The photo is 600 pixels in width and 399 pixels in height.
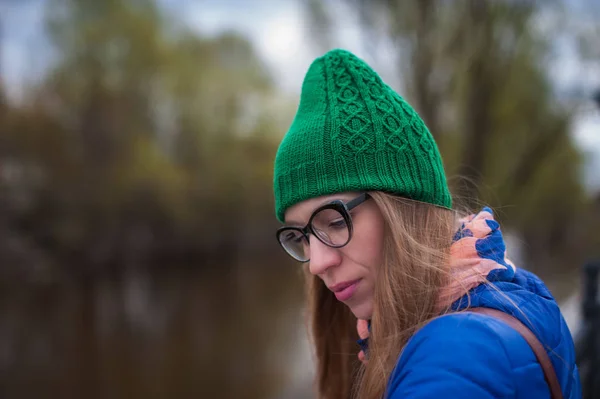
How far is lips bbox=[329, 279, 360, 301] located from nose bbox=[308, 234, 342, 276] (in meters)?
0.07

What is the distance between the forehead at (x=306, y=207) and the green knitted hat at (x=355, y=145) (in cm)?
2

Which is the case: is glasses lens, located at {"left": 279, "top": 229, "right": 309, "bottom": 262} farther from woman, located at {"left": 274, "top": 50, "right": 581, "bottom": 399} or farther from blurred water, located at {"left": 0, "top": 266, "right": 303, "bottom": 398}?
blurred water, located at {"left": 0, "top": 266, "right": 303, "bottom": 398}

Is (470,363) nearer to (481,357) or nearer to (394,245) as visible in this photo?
(481,357)

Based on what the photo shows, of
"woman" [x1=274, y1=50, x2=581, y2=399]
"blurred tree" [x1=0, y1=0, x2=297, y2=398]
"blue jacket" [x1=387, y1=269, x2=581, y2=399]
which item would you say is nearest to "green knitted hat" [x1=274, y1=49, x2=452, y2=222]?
"woman" [x1=274, y1=50, x2=581, y2=399]

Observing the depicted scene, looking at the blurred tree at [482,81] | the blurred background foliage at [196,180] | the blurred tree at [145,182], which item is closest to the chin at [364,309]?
the blurred background foliage at [196,180]

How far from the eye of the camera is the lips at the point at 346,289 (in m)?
1.36

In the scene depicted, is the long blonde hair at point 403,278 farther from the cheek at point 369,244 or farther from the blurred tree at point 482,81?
the blurred tree at point 482,81

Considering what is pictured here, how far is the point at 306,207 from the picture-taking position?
140cm

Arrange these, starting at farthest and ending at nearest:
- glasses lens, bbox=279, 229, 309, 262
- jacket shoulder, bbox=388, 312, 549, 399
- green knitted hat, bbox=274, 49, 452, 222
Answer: glasses lens, bbox=279, 229, 309, 262, green knitted hat, bbox=274, 49, 452, 222, jacket shoulder, bbox=388, 312, 549, 399

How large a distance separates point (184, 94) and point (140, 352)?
562 inches

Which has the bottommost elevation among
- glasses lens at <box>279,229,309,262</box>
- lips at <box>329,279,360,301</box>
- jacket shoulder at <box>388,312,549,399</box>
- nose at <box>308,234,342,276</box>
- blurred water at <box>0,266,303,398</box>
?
blurred water at <box>0,266,303,398</box>

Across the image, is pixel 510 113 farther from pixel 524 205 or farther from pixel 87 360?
pixel 87 360

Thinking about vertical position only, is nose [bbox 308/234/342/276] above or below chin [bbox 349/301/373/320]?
above

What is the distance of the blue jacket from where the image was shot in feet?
3.26
